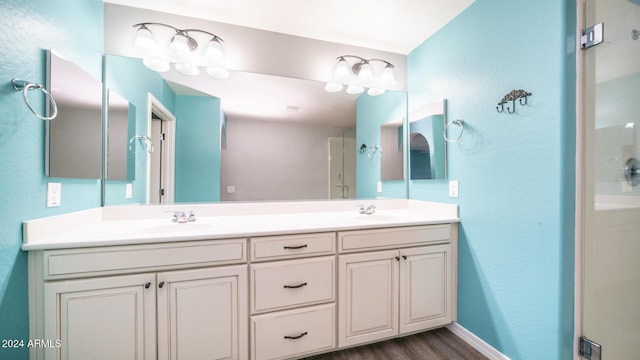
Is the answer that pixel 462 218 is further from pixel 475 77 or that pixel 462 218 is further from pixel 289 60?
pixel 289 60

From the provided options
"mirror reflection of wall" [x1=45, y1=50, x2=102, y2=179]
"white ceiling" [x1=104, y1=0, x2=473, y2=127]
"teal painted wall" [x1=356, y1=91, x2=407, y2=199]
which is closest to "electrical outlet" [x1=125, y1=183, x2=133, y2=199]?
"mirror reflection of wall" [x1=45, y1=50, x2=102, y2=179]

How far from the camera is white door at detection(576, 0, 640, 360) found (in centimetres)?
108

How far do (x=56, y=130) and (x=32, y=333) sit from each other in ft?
2.93

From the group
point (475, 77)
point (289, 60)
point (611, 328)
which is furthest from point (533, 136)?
point (289, 60)

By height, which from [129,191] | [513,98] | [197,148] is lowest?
[129,191]

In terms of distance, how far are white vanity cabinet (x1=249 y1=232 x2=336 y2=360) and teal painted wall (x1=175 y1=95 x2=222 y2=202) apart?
738 millimetres

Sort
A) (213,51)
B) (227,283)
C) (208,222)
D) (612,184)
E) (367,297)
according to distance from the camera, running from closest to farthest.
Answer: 1. (612,184)
2. (227,283)
3. (367,297)
4. (208,222)
5. (213,51)

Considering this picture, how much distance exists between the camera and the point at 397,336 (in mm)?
1575

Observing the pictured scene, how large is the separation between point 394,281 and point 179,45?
2.13 m

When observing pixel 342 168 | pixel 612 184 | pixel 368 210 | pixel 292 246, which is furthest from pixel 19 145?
pixel 612 184

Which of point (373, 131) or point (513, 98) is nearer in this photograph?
point (513, 98)

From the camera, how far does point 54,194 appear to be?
1134mm

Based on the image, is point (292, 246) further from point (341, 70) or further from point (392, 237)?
point (341, 70)

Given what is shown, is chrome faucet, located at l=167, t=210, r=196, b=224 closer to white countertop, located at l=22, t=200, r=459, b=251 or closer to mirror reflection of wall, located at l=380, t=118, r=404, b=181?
white countertop, located at l=22, t=200, r=459, b=251
